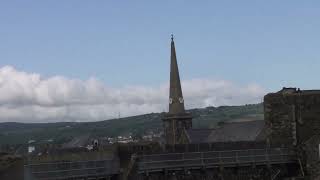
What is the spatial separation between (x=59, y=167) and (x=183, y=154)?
9107mm

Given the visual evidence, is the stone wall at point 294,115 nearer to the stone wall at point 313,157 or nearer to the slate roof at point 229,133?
the stone wall at point 313,157

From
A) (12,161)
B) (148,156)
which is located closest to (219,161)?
(148,156)

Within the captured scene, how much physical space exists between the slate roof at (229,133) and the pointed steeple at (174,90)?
12.1 feet

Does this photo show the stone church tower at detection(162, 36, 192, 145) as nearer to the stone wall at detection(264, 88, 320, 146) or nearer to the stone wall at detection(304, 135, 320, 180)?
the stone wall at detection(264, 88, 320, 146)

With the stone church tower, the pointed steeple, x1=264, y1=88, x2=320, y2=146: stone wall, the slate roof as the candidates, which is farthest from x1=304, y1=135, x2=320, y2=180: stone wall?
the pointed steeple

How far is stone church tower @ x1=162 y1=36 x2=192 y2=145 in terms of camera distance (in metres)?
85.0

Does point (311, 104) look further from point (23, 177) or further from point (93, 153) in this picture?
point (23, 177)

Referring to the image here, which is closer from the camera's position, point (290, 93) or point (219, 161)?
point (219, 161)

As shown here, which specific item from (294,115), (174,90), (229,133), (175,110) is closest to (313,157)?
(294,115)

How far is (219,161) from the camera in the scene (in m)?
33.2

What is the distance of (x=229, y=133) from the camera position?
80.1m

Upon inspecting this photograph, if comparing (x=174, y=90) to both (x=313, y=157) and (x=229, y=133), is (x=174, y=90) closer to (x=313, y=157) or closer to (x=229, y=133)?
(x=229, y=133)

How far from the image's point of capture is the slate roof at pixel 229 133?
249 ft

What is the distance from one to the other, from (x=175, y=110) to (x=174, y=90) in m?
2.91
